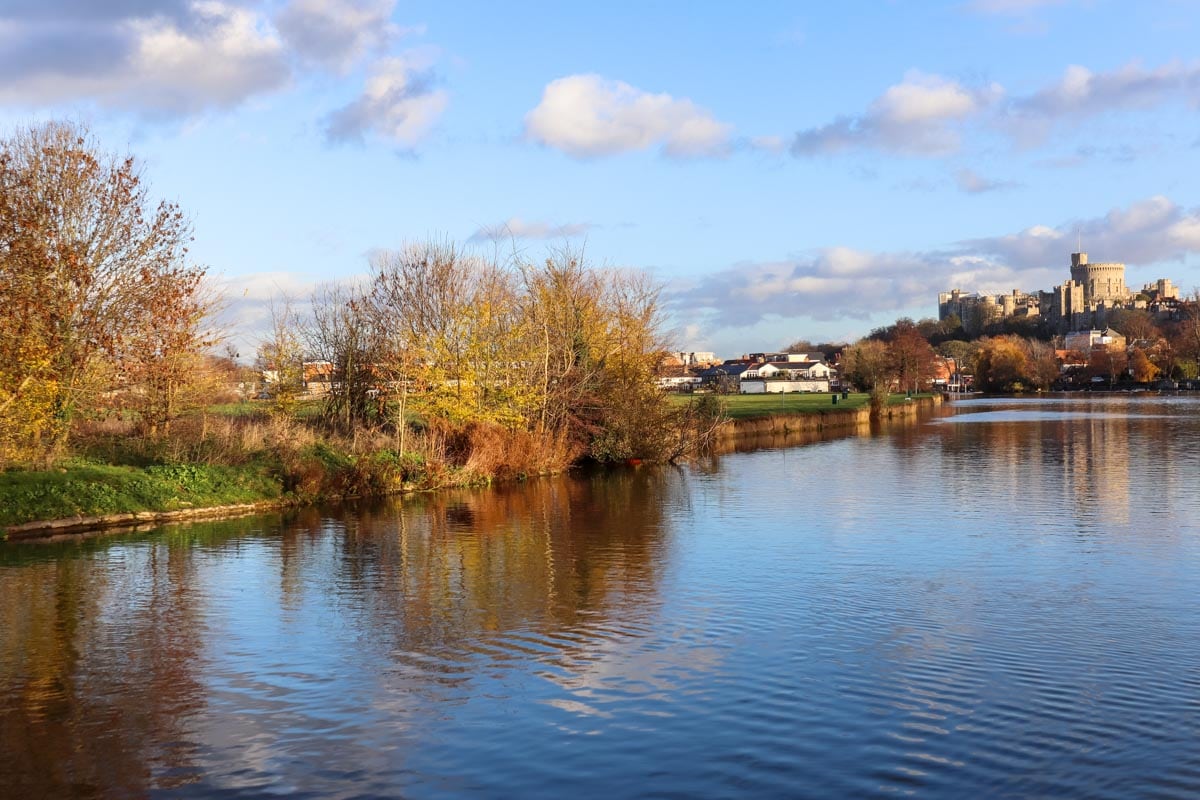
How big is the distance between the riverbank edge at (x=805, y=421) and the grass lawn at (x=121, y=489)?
90.6ft

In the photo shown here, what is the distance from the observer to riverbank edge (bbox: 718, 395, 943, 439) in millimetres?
55875

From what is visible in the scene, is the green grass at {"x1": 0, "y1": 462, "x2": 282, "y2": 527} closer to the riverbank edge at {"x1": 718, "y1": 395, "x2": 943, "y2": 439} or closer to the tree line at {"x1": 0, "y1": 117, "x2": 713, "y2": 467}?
the tree line at {"x1": 0, "y1": 117, "x2": 713, "y2": 467}

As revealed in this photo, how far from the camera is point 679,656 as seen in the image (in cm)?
1211

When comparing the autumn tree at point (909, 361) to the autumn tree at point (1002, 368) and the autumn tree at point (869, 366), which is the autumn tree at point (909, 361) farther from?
the autumn tree at point (1002, 368)

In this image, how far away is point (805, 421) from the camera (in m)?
63.7

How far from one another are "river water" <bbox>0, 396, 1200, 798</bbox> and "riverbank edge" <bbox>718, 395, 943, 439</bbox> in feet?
103

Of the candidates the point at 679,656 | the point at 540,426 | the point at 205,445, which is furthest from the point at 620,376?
the point at 679,656

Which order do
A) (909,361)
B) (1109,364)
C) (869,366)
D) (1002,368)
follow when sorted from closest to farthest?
(869,366)
(909,361)
(1002,368)
(1109,364)

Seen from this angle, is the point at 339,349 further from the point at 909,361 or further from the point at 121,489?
the point at 909,361

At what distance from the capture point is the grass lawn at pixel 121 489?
22.4 m

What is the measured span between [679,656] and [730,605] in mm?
2819

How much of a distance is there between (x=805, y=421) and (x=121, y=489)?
46.0m

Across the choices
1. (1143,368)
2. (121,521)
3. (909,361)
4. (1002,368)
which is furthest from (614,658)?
(1143,368)

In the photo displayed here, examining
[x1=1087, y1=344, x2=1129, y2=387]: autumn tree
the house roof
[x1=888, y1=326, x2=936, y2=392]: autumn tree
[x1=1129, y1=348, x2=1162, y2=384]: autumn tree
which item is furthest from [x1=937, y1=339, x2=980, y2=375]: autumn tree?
[x1=888, y1=326, x2=936, y2=392]: autumn tree
